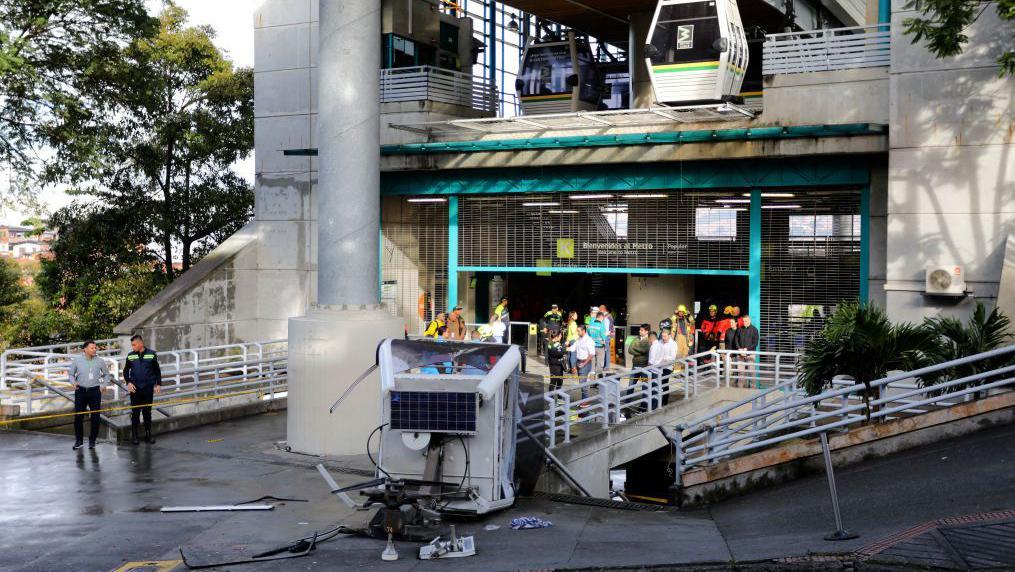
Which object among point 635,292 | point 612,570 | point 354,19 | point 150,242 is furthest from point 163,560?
point 150,242

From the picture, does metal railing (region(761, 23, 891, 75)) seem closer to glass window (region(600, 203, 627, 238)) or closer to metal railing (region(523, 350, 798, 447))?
glass window (region(600, 203, 627, 238))

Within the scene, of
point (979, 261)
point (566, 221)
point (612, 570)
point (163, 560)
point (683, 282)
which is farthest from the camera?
point (683, 282)

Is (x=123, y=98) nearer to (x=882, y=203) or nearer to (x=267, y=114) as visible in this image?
(x=267, y=114)

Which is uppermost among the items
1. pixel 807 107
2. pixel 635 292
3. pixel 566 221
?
pixel 807 107

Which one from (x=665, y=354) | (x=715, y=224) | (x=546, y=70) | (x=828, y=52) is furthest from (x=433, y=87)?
(x=665, y=354)

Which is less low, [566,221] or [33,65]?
[33,65]

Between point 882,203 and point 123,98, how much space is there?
2245 cm

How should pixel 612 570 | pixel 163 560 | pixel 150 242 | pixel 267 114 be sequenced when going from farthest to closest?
pixel 150 242 → pixel 267 114 → pixel 163 560 → pixel 612 570

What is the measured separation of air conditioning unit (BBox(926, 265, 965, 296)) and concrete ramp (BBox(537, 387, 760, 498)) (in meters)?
5.45

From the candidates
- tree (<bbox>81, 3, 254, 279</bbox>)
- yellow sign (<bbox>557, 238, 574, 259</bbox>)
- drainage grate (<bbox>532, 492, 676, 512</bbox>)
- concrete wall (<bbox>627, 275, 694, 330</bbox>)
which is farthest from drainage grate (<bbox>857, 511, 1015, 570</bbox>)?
tree (<bbox>81, 3, 254, 279</bbox>)

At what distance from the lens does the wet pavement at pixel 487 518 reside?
390 inches

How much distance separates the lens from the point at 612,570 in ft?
30.8

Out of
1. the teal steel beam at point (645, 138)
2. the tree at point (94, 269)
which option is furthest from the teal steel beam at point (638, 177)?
the tree at point (94, 269)

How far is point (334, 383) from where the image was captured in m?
16.0
